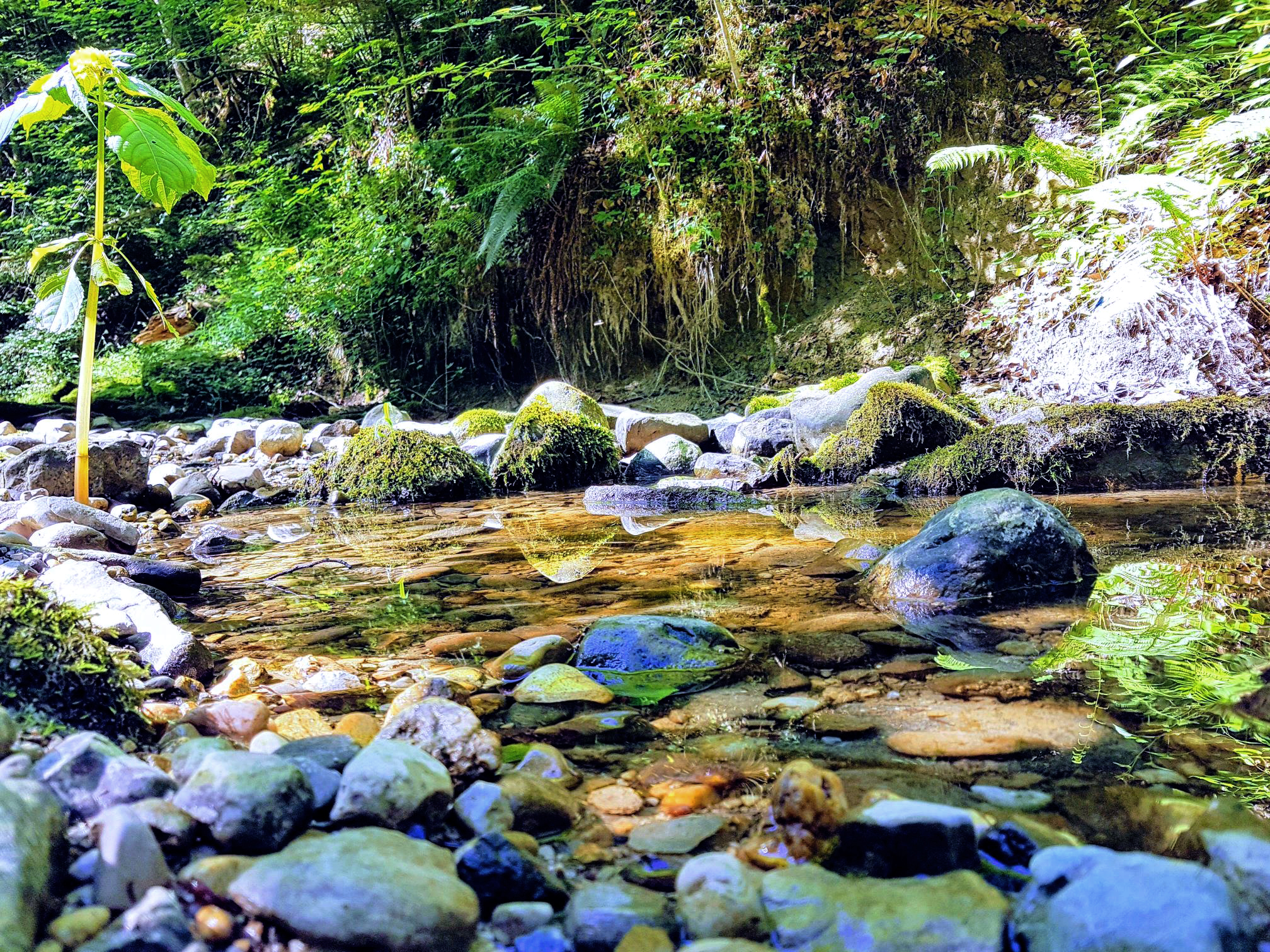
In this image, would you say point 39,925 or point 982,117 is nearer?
point 39,925

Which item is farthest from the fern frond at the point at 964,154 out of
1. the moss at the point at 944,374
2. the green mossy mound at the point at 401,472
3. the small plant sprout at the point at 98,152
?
the small plant sprout at the point at 98,152

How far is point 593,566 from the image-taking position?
10.6 ft

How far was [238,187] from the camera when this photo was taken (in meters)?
11.7

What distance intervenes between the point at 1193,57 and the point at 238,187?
38.5 ft

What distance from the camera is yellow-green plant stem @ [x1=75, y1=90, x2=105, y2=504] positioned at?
375 cm

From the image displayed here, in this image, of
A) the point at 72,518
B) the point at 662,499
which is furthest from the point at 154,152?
the point at 662,499

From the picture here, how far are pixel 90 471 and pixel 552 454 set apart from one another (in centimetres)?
333

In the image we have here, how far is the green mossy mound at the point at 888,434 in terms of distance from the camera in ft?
17.1

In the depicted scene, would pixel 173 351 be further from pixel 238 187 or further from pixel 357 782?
pixel 357 782

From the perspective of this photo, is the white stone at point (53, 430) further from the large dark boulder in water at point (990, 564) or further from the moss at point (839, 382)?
the large dark boulder in water at point (990, 564)

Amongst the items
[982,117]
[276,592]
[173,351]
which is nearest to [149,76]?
[173,351]

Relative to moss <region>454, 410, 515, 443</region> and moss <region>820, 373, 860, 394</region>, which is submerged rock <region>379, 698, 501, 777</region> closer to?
moss <region>454, 410, 515, 443</region>

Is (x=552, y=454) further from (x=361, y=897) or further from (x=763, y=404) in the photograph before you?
(x=361, y=897)

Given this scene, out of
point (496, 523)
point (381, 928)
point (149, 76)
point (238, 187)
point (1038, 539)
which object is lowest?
point (496, 523)
